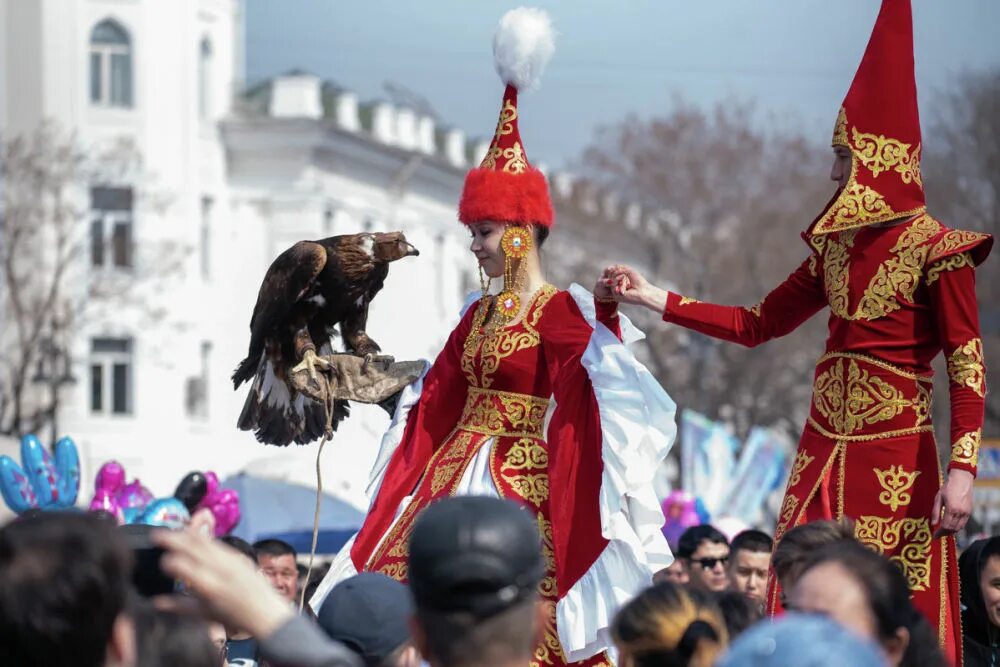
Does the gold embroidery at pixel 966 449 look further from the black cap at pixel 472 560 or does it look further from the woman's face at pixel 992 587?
the black cap at pixel 472 560

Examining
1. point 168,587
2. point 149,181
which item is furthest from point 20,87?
point 168,587

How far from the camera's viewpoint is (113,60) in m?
35.6

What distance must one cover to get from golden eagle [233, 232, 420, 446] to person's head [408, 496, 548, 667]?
11.8ft

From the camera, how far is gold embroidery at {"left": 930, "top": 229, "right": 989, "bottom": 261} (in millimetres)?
5637

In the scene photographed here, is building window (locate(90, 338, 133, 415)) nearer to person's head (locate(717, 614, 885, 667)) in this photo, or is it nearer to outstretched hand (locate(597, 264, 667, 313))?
outstretched hand (locate(597, 264, 667, 313))

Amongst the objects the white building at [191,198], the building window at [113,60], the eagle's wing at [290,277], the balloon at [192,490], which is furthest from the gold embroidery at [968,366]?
the building window at [113,60]

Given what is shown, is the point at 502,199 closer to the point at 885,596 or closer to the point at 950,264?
the point at 950,264

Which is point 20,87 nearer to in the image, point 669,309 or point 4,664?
point 669,309

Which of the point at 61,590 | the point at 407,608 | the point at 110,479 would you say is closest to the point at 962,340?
the point at 407,608

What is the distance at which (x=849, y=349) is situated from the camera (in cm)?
580

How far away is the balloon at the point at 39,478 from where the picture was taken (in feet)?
32.5

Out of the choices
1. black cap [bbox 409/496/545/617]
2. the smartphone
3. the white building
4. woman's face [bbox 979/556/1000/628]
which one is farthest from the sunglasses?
the white building

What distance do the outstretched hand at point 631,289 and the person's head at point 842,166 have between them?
653mm

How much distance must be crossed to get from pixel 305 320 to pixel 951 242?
2298mm
